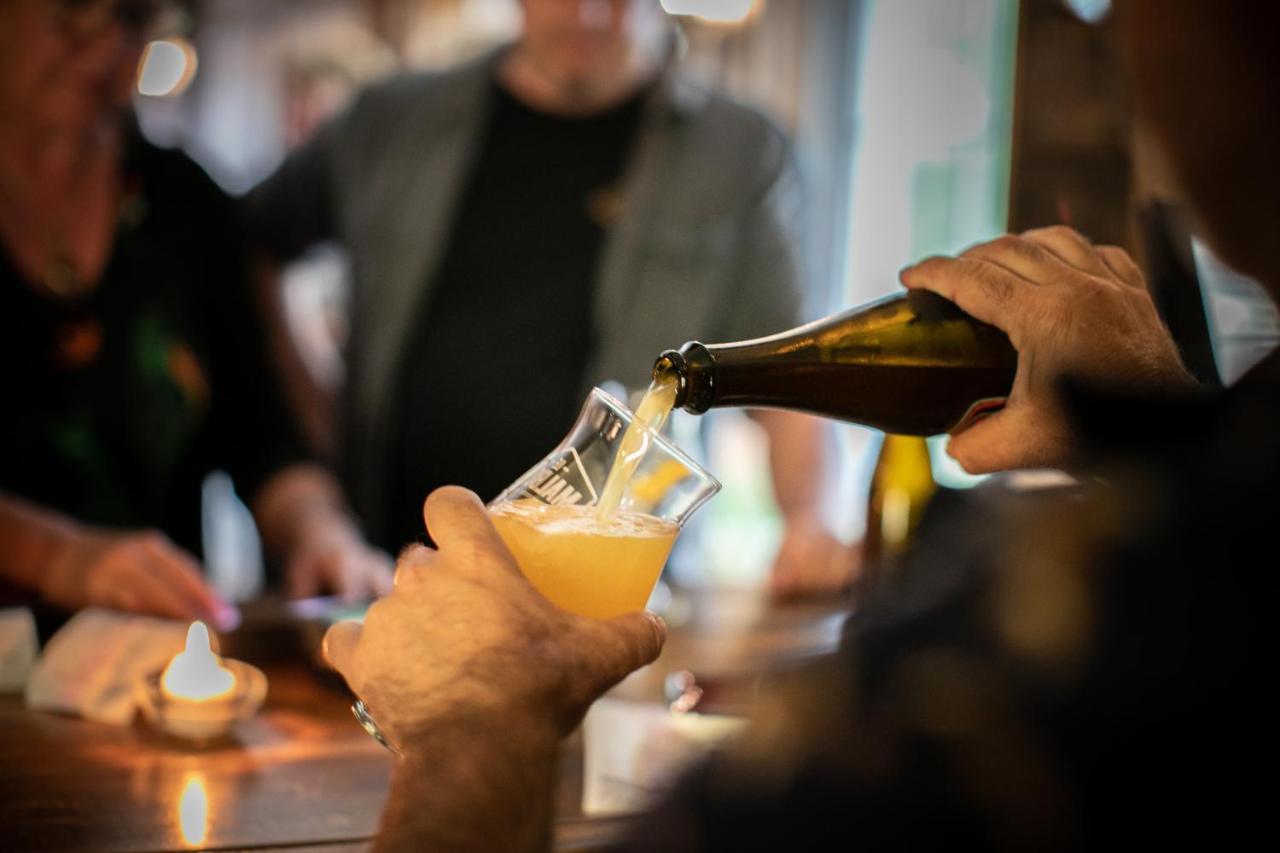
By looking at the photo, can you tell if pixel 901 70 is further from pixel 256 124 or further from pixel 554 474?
pixel 554 474

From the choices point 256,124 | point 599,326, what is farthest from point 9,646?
point 256,124

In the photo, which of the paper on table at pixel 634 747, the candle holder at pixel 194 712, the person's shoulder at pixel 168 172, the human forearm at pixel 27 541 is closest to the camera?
the paper on table at pixel 634 747

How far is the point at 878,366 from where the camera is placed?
1126 millimetres

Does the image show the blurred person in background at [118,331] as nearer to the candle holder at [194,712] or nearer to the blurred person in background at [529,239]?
the blurred person in background at [529,239]

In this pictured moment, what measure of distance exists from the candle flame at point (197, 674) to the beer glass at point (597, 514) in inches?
15.8

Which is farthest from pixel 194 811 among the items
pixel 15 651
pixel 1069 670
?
pixel 1069 670

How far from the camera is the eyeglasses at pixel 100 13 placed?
189 cm

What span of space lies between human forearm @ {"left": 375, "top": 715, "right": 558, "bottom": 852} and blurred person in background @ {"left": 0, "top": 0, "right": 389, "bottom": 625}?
1035 mm

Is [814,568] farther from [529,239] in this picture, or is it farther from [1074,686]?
[1074,686]

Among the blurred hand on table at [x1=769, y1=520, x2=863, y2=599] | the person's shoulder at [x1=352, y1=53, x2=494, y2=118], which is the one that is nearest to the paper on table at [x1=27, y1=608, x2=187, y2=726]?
the blurred hand on table at [x1=769, y1=520, x2=863, y2=599]

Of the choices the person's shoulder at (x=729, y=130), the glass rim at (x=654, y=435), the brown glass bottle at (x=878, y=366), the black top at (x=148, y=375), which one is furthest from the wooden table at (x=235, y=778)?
the person's shoulder at (x=729, y=130)

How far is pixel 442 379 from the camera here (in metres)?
2.38

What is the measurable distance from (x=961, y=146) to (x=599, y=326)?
362cm

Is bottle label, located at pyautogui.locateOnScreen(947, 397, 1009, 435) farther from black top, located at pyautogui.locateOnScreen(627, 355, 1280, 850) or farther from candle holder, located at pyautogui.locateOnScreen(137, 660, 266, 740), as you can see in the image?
candle holder, located at pyautogui.locateOnScreen(137, 660, 266, 740)
